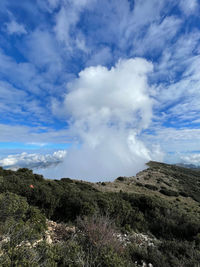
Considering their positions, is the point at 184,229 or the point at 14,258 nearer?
the point at 14,258

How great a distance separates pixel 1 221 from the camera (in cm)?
480

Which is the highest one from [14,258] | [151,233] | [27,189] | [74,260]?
[27,189]

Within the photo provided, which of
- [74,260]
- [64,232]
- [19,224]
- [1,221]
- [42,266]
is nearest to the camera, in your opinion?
[42,266]

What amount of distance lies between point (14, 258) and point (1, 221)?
251cm

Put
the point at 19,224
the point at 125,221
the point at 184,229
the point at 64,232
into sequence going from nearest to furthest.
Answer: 1. the point at 19,224
2. the point at 64,232
3. the point at 184,229
4. the point at 125,221

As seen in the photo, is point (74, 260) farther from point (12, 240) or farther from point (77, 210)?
point (77, 210)

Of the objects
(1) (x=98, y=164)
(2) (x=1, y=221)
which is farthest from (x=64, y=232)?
(1) (x=98, y=164)

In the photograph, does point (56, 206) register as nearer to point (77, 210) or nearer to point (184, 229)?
point (77, 210)

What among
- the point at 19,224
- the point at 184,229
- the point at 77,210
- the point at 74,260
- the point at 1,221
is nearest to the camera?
the point at 74,260

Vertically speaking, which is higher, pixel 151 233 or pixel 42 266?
pixel 42 266

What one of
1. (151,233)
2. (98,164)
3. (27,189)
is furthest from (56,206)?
(98,164)

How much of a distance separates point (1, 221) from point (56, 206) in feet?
11.7

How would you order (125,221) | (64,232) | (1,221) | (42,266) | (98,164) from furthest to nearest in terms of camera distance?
Answer: 1. (98,164)
2. (125,221)
3. (64,232)
4. (1,221)
5. (42,266)

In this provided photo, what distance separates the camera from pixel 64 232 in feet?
18.2
